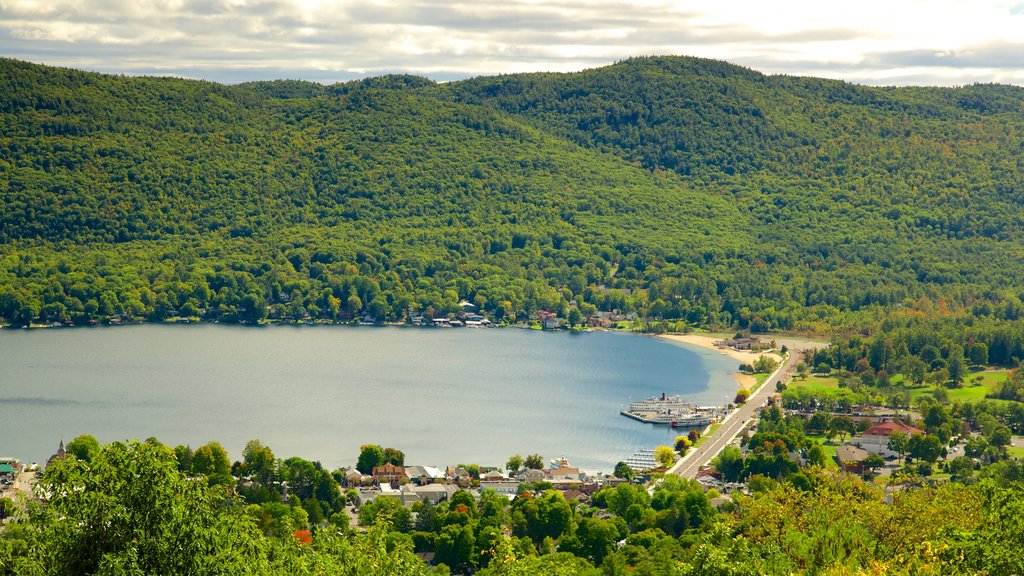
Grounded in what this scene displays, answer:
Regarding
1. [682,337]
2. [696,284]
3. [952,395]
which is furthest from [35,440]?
[696,284]

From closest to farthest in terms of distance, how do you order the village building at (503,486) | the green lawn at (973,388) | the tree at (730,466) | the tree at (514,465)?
the village building at (503,486)
the tree at (730,466)
the tree at (514,465)
the green lawn at (973,388)

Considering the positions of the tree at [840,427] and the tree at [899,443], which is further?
the tree at [840,427]

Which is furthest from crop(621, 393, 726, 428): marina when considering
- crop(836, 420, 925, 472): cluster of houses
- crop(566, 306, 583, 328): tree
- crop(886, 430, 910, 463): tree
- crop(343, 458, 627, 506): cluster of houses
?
crop(566, 306, 583, 328): tree

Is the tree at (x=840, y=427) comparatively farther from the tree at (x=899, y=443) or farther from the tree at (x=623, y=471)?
the tree at (x=623, y=471)

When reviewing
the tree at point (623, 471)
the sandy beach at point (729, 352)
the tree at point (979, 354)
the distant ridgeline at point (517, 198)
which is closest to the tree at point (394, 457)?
the tree at point (623, 471)

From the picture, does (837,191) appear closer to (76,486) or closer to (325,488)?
(325,488)

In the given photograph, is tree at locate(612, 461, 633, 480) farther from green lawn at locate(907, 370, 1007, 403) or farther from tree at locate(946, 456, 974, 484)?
green lawn at locate(907, 370, 1007, 403)

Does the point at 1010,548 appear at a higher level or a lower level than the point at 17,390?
higher
